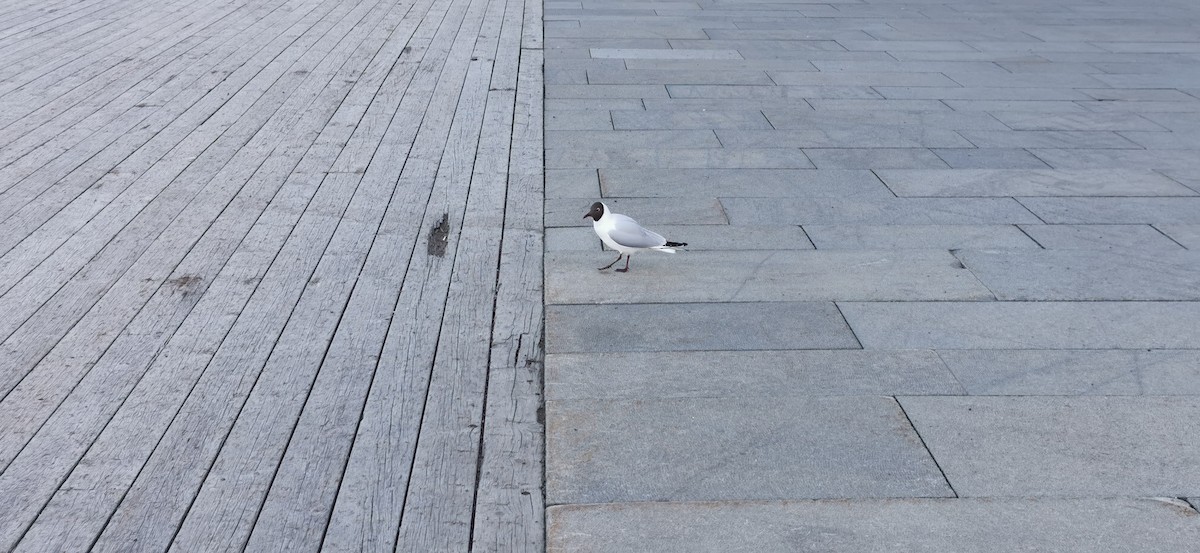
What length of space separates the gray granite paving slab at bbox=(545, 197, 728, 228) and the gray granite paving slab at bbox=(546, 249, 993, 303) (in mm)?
464

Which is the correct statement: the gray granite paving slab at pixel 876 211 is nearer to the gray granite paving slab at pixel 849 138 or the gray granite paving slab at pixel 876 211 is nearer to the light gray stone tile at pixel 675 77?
the gray granite paving slab at pixel 849 138

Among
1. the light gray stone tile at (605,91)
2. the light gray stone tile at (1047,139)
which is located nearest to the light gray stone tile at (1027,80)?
the light gray stone tile at (1047,139)

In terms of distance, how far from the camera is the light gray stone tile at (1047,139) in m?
7.14

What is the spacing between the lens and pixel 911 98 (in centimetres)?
840

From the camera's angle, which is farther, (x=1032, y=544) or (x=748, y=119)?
(x=748, y=119)

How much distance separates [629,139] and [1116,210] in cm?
314

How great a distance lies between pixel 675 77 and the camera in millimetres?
9109

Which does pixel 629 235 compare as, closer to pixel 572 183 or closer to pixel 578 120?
pixel 572 183

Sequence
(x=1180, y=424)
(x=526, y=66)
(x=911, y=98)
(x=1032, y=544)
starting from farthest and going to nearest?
(x=526, y=66) < (x=911, y=98) < (x=1180, y=424) < (x=1032, y=544)

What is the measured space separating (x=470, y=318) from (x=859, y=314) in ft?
5.65

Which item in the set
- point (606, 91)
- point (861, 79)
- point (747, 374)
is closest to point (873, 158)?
point (861, 79)

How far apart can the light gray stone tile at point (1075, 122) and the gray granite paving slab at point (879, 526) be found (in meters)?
4.95

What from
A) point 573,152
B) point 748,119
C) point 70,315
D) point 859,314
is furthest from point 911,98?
point 70,315

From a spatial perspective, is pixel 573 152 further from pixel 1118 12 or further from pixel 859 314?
pixel 1118 12
